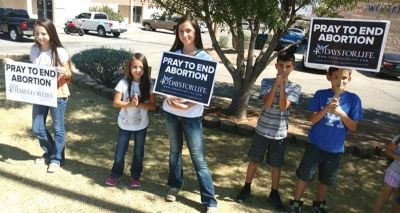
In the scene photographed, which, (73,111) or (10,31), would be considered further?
(10,31)

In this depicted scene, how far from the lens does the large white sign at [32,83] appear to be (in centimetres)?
407

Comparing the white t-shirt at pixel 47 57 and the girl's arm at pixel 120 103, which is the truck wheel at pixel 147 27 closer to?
the white t-shirt at pixel 47 57

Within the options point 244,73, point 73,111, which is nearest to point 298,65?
point 244,73

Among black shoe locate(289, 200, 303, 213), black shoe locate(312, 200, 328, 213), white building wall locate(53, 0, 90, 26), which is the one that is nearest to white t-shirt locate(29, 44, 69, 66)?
black shoe locate(289, 200, 303, 213)

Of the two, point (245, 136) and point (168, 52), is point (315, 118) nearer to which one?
point (168, 52)

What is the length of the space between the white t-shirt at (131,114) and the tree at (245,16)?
6.05 feet

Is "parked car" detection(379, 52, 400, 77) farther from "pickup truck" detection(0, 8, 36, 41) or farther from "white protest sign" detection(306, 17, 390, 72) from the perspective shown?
"pickup truck" detection(0, 8, 36, 41)

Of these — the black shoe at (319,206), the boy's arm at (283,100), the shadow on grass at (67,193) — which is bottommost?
the shadow on grass at (67,193)

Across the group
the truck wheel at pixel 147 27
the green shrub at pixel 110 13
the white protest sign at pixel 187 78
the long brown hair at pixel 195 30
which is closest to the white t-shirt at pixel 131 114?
the white protest sign at pixel 187 78

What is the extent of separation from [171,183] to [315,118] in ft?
4.92

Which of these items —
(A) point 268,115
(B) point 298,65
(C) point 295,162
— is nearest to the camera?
(A) point 268,115

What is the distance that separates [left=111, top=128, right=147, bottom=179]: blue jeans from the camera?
157 inches

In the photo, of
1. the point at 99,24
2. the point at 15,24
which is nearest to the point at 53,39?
the point at 15,24

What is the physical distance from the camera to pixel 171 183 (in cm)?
395
